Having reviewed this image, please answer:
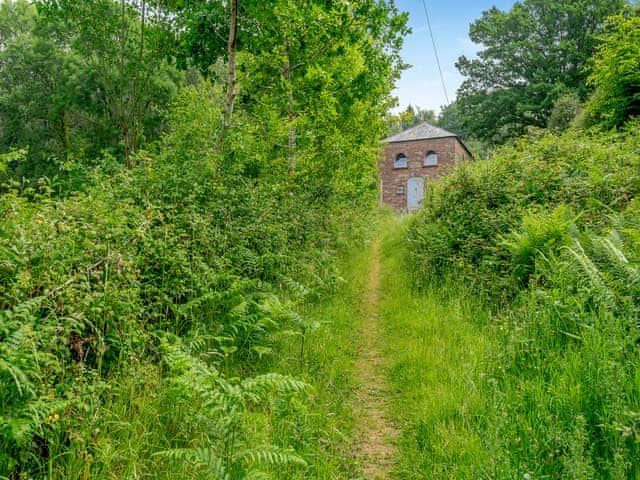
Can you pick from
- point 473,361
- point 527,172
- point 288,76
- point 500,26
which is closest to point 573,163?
point 527,172

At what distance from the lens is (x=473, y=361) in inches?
168

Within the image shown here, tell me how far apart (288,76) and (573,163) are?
6.23 metres

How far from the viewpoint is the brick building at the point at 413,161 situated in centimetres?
3622

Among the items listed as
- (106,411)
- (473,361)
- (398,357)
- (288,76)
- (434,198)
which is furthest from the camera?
(434,198)

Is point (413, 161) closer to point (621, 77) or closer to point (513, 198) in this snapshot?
point (621, 77)

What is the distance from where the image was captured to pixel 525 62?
40625 millimetres

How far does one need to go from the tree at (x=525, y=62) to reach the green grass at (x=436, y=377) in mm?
36193

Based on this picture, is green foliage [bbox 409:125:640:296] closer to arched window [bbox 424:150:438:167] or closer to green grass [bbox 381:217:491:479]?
green grass [bbox 381:217:491:479]

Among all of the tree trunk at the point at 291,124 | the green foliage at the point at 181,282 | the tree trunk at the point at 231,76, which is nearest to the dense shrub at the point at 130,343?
the green foliage at the point at 181,282

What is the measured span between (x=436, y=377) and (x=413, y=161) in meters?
35.5

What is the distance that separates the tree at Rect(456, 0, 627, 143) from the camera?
1473 inches

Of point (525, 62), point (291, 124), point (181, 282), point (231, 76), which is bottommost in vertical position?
point (181, 282)

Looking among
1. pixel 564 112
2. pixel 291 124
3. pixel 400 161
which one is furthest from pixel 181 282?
pixel 400 161

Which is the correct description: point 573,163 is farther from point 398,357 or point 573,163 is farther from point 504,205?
point 398,357
